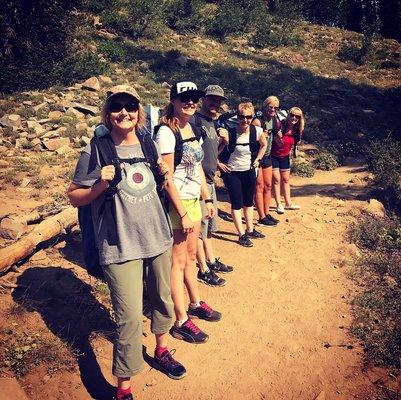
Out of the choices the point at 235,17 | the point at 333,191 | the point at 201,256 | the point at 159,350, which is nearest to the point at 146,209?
the point at 159,350

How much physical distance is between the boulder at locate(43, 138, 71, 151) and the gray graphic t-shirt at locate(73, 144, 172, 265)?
789 cm

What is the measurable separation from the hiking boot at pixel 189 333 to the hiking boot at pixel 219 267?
4.53 feet

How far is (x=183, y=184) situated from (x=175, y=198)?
1.27 feet

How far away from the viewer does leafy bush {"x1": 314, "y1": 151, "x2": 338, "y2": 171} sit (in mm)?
10469

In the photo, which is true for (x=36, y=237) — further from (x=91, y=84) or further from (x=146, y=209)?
(x=91, y=84)

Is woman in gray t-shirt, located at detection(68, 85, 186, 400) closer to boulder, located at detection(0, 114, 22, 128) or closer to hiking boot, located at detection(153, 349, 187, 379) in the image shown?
hiking boot, located at detection(153, 349, 187, 379)

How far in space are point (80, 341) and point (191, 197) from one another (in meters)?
1.97

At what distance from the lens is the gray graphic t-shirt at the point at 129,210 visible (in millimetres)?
2574

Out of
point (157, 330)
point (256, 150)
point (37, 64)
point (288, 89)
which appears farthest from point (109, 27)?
point (157, 330)

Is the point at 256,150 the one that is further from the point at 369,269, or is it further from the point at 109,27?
the point at 109,27

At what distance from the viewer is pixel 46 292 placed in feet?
14.3

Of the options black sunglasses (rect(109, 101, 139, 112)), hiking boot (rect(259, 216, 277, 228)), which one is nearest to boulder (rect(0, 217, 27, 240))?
black sunglasses (rect(109, 101, 139, 112))

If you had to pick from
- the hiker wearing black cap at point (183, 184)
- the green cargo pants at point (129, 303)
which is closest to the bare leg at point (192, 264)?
the hiker wearing black cap at point (183, 184)

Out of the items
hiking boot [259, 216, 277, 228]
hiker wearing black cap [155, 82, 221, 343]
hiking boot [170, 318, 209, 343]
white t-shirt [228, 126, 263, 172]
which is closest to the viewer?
hiker wearing black cap [155, 82, 221, 343]
